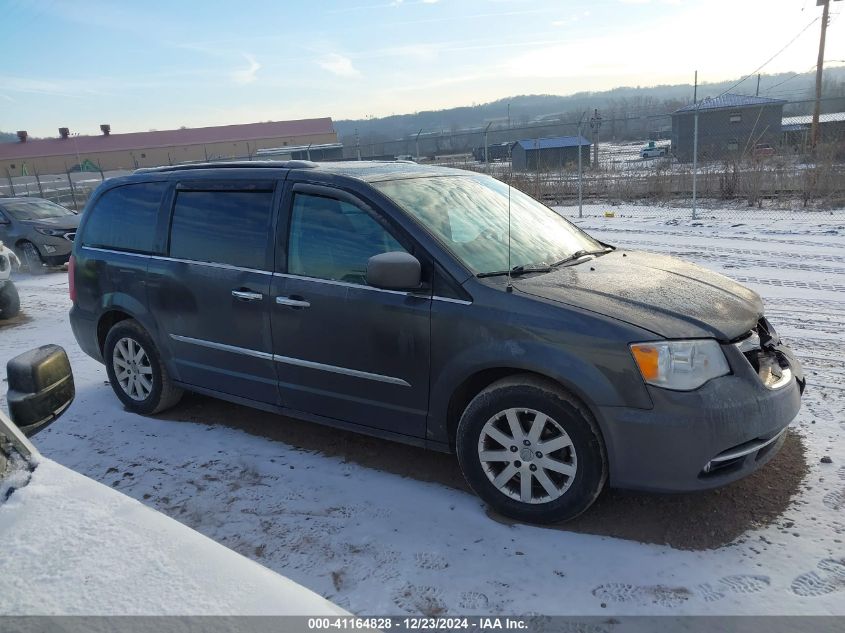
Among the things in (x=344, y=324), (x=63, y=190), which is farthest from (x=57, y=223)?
(x=63, y=190)

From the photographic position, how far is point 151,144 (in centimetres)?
5581

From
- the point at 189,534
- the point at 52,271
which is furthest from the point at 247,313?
the point at 52,271

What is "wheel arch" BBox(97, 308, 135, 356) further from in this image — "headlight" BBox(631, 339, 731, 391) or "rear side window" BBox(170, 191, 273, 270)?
"headlight" BBox(631, 339, 731, 391)

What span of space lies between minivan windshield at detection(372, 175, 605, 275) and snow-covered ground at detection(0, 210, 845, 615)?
4.45 feet

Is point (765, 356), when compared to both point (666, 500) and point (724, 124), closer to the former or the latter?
point (666, 500)

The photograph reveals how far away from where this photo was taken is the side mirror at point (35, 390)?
2.20m

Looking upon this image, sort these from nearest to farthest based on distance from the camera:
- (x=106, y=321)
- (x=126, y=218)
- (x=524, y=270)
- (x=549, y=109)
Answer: (x=524, y=270)
(x=126, y=218)
(x=106, y=321)
(x=549, y=109)

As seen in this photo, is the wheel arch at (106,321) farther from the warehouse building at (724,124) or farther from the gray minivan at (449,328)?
the warehouse building at (724,124)

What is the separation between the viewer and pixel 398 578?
2.88 meters

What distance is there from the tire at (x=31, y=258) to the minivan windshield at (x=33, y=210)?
0.63m

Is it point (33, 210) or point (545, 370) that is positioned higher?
point (33, 210)

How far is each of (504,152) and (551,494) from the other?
25551 mm

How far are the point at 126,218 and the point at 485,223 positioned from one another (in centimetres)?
283

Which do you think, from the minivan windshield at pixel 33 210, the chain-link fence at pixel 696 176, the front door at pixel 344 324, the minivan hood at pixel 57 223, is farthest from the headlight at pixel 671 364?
the minivan windshield at pixel 33 210
